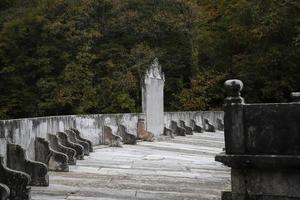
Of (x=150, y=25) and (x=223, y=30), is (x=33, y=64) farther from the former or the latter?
(x=223, y=30)

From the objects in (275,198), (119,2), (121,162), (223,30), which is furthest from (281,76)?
(275,198)

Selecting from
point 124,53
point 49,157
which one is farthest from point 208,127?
point 49,157

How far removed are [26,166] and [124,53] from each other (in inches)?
807

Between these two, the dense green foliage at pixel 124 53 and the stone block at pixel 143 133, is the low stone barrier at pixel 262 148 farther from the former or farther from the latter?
the dense green foliage at pixel 124 53

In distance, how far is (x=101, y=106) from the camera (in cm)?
2791

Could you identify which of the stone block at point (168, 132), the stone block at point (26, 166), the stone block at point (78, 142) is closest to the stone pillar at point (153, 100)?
the stone block at point (168, 132)

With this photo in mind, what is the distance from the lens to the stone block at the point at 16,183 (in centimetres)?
686

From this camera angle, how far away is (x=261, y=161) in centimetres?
591

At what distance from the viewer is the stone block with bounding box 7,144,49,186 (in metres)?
8.19

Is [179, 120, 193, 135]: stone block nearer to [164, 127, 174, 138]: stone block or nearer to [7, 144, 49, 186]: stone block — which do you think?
[164, 127, 174, 138]: stone block

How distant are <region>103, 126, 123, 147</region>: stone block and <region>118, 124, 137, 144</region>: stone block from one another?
53 centimetres

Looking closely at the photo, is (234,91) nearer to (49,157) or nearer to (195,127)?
(49,157)

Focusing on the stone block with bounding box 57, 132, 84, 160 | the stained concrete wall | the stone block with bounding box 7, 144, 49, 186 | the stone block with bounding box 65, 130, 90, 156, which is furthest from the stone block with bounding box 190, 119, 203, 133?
the stone block with bounding box 7, 144, 49, 186

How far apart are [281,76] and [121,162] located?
20.7 metres
